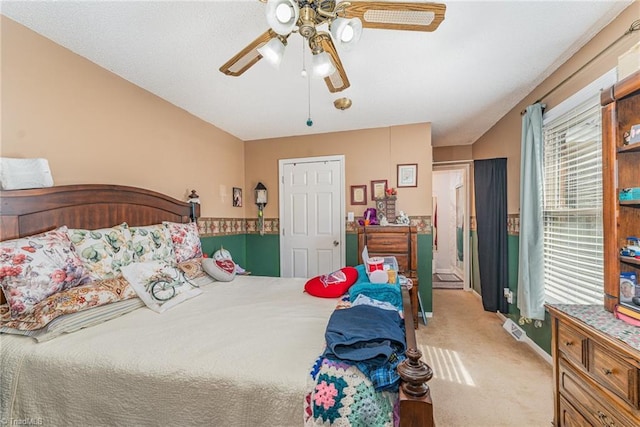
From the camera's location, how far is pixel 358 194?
3850 millimetres

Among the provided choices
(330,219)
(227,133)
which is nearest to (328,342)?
(330,219)

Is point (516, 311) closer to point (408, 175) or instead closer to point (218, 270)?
point (408, 175)

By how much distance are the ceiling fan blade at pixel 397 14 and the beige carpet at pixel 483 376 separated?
2.26 meters

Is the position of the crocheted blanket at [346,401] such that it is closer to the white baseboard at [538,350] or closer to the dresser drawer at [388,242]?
the white baseboard at [538,350]

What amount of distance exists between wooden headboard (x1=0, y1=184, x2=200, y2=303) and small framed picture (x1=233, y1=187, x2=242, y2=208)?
4.10ft

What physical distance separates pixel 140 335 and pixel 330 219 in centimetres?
283

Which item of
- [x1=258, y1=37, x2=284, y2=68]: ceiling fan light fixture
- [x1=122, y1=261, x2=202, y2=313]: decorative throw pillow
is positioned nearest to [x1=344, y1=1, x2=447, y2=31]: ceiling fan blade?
[x1=258, y1=37, x2=284, y2=68]: ceiling fan light fixture

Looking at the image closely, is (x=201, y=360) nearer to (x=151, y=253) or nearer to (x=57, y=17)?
(x=151, y=253)

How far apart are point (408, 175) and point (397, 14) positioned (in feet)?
8.55

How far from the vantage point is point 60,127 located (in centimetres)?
195

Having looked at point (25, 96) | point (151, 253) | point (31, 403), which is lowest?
point (31, 403)

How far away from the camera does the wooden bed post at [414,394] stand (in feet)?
2.83

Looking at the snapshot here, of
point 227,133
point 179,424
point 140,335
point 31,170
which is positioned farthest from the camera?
point 227,133

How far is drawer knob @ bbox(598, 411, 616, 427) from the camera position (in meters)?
1.12
